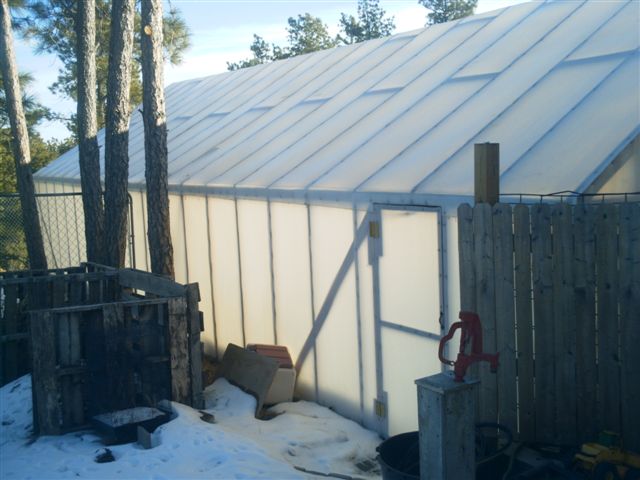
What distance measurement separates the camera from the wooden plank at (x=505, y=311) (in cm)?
594

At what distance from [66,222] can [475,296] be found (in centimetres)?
1325

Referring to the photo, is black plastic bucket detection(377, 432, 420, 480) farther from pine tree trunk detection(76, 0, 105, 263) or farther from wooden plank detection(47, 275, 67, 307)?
pine tree trunk detection(76, 0, 105, 263)

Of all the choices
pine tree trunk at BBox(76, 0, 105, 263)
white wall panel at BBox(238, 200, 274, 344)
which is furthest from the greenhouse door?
pine tree trunk at BBox(76, 0, 105, 263)

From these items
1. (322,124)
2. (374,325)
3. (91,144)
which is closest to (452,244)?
(374,325)

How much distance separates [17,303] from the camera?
9.03 m

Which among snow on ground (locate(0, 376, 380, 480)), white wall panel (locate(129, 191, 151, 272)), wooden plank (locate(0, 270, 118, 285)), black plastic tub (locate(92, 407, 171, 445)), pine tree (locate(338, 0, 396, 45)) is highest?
pine tree (locate(338, 0, 396, 45))

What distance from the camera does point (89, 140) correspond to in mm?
13156

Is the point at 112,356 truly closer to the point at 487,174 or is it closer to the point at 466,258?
the point at 466,258

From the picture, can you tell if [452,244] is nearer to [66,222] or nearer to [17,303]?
[17,303]

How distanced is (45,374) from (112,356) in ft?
2.01

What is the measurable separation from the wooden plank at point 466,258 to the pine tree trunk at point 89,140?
7.60m

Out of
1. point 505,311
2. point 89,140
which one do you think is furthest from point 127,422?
point 89,140

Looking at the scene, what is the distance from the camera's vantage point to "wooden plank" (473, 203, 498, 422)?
607 centimetres

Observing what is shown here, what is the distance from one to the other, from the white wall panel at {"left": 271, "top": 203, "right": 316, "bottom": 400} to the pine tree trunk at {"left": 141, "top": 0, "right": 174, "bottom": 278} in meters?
2.18
